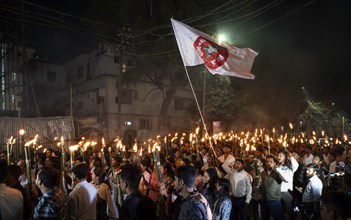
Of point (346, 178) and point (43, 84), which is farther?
point (43, 84)

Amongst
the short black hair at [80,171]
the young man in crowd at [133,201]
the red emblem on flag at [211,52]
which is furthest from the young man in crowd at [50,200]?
the red emblem on flag at [211,52]

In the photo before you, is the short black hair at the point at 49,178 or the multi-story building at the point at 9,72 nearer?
the short black hair at the point at 49,178

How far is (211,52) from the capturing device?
376 inches

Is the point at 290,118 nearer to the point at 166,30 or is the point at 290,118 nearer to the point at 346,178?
the point at 166,30

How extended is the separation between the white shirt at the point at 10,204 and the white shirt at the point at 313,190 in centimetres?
555

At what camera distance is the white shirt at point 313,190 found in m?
6.55

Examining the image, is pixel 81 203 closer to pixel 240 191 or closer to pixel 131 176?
pixel 131 176

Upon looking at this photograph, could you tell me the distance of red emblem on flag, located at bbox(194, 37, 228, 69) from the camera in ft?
30.5

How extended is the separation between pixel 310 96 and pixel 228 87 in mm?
16894

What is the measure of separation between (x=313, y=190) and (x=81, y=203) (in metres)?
4.78

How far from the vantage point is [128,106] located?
30172 millimetres

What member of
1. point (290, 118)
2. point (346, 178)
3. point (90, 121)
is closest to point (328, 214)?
Answer: point (346, 178)

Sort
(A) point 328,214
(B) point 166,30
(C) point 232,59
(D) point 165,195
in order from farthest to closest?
(B) point 166,30, (C) point 232,59, (D) point 165,195, (A) point 328,214

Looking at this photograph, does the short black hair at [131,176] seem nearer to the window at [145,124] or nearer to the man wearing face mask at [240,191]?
the man wearing face mask at [240,191]
